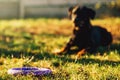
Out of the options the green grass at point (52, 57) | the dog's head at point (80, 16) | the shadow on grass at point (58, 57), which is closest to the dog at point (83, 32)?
the dog's head at point (80, 16)

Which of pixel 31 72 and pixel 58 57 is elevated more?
pixel 31 72

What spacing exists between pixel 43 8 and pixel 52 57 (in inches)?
330

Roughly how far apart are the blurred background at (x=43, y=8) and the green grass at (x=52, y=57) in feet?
9.62

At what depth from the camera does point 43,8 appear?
14859 millimetres

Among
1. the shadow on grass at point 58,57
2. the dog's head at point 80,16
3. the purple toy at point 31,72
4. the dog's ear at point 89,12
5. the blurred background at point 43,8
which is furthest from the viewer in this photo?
the blurred background at point 43,8

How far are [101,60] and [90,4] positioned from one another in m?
8.25

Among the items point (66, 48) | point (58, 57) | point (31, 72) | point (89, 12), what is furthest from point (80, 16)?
point (31, 72)

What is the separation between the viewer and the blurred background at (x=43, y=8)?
562 inches

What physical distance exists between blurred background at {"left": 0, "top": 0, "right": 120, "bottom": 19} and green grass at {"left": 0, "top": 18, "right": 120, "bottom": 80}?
293 cm

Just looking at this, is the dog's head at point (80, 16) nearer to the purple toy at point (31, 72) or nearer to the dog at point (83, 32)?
the dog at point (83, 32)

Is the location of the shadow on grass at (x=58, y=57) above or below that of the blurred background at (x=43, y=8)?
above

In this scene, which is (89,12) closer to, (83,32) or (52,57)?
(83,32)

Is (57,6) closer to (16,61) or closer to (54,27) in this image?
(54,27)

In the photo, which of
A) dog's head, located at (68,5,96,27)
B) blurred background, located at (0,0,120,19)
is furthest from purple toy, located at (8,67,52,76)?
blurred background, located at (0,0,120,19)
